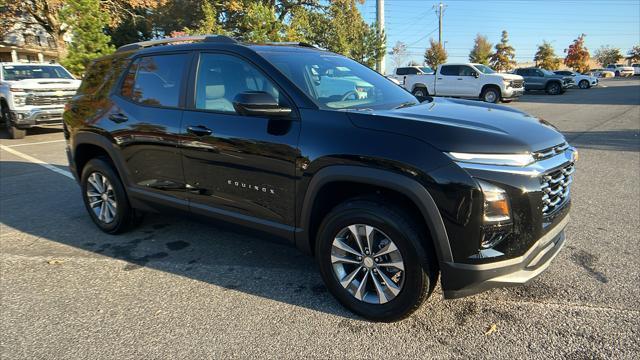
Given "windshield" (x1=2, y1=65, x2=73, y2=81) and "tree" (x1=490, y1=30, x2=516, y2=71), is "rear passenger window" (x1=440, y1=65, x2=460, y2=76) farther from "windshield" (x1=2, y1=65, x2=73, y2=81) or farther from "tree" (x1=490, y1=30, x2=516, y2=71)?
"tree" (x1=490, y1=30, x2=516, y2=71)

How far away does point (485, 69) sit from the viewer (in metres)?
21.4

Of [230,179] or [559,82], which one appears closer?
[230,179]

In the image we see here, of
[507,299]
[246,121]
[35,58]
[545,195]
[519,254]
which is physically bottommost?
[507,299]

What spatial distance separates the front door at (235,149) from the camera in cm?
315

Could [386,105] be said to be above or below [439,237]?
above

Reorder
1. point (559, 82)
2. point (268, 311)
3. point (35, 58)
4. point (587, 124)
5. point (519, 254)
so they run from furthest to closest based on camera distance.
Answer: point (35, 58) < point (559, 82) < point (587, 124) < point (268, 311) < point (519, 254)

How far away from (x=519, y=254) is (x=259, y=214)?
179 cm

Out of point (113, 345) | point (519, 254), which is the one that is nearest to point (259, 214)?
point (113, 345)

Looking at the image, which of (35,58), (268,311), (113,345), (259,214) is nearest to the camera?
(113,345)

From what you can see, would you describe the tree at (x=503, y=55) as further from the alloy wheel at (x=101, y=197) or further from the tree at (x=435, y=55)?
the alloy wheel at (x=101, y=197)

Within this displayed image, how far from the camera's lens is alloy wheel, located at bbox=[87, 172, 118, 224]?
4.59 metres

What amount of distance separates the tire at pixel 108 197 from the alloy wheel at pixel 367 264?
2.53 meters

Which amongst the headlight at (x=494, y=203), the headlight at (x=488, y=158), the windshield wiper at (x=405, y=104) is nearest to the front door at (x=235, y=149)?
the windshield wiper at (x=405, y=104)

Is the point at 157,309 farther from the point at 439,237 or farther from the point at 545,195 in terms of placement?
the point at 545,195
